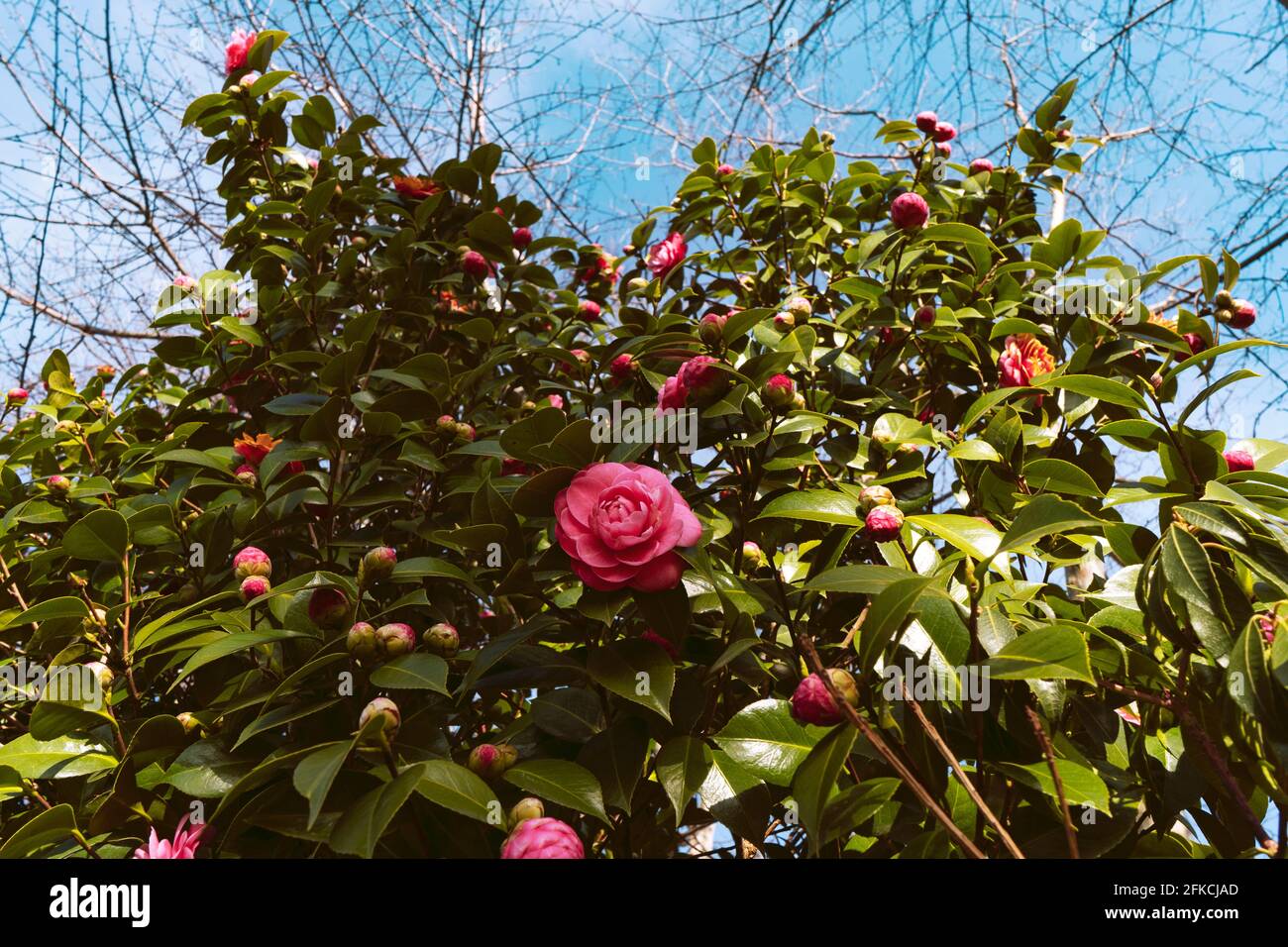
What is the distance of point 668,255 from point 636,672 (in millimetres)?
1117

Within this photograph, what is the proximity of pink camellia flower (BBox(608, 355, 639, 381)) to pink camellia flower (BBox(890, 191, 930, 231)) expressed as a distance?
0.46 metres

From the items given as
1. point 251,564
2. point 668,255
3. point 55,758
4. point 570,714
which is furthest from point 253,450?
point 668,255

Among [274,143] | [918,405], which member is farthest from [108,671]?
[918,405]

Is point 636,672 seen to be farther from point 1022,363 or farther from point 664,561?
point 1022,363

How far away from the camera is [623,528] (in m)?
0.79

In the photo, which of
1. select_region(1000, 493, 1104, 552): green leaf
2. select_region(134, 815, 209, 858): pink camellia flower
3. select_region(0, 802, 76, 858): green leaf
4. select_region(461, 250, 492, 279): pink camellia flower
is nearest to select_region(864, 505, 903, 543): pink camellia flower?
select_region(1000, 493, 1104, 552): green leaf

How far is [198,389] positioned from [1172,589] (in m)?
1.49

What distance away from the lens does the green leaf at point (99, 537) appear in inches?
40.0

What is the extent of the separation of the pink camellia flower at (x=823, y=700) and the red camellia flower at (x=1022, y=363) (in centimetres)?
67

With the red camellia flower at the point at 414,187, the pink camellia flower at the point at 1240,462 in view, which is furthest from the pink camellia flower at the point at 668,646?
the red camellia flower at the point at 414,187

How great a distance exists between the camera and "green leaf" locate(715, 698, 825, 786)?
0.83 meters

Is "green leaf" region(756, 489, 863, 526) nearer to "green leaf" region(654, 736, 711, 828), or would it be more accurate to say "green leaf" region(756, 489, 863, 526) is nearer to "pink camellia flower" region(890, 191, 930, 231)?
"green leaf" region(654, 736, 711, 828)

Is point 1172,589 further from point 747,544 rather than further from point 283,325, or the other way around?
point 283,325

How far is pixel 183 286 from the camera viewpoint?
159cm
